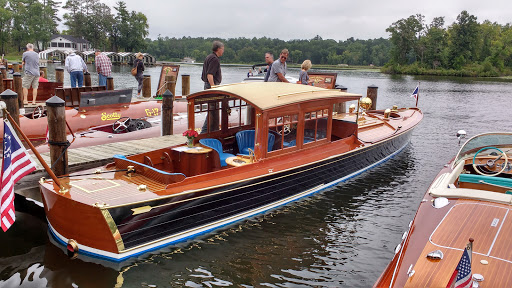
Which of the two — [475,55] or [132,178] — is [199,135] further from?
[475,55]

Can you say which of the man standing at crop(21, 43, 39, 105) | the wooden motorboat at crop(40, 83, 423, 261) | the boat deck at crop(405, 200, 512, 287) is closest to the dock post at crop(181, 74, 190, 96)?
the man standing at crop(21, 43, 39, 105)

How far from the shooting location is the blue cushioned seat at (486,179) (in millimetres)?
6219

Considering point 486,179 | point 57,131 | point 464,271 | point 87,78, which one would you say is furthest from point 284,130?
point 87,78

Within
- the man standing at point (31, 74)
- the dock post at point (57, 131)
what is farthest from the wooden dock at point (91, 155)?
the man standing at point (31, 74)

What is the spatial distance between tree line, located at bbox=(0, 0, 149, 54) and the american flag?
9106 cm

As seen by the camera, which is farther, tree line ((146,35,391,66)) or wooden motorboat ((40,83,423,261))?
tree line ((146,35,391,66))

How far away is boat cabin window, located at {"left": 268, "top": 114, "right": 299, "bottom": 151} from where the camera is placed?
25.2 feet

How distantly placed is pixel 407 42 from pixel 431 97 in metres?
A: 51.5

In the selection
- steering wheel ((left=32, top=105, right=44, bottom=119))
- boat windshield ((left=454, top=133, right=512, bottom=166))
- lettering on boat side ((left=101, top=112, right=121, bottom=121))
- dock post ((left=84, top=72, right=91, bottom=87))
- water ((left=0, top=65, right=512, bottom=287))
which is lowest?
water ((left=0, top=65, right=512, bottom=287))

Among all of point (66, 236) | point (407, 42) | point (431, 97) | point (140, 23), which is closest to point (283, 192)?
point (66, 236)

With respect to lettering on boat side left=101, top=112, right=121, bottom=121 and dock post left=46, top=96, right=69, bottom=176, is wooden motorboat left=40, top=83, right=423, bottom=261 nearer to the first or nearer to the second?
dock post left=46, top=96, right=69, bottom=176

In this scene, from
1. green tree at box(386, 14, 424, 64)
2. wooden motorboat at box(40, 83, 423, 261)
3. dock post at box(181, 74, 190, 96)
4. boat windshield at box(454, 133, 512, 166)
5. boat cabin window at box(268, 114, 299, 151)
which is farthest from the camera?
green tree at box(386, 14, 424, 64)

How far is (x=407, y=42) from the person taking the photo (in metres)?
77.3

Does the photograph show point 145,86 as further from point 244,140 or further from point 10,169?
point 10,169
